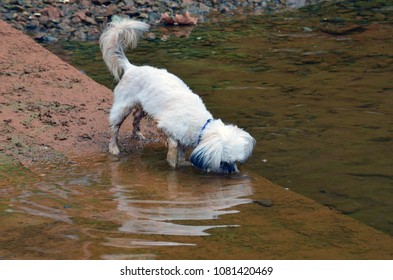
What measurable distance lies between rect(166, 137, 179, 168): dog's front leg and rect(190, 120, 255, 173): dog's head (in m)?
0.47

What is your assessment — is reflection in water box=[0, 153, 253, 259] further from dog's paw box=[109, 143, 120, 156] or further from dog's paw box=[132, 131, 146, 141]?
dog's paw box=[132, 131, 146, 141]

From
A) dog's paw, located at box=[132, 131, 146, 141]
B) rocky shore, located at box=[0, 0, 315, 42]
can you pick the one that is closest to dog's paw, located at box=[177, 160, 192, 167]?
Answer: dog's paw, located at box=[132, 131, 146, 141]

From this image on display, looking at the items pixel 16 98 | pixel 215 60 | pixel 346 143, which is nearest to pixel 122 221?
pixel 346 143

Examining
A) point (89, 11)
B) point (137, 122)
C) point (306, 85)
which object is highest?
point (89, 11)

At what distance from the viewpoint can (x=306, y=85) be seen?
10805 millimetres

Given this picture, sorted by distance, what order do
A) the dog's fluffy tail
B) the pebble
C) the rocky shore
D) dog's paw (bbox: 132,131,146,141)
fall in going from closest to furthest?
the pebble → the dog's fluffy tail → dog's paw (bbox: 132,131,146,141) → the rocky shore

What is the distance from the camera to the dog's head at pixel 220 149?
7137mm

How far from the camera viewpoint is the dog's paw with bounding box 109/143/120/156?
8359 mm

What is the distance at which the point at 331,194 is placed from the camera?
6938 millimetres

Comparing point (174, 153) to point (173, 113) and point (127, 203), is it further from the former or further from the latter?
point (127, 203)

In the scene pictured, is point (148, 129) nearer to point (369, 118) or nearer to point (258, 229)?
point (369, 118)

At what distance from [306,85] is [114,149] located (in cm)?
356

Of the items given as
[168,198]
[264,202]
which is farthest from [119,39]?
[264,202]

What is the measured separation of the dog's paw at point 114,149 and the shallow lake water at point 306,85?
151 cm
